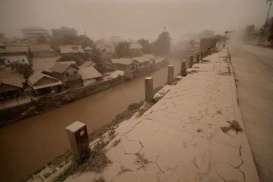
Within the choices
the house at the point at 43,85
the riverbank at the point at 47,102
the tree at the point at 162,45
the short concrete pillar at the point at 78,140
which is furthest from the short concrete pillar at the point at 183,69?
the tree at the point at 162,45

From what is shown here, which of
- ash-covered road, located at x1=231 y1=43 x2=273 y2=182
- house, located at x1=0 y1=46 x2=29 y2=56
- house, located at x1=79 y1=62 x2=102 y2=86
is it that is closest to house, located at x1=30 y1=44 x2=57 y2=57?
house, located at x1=0 y1=46 x2=29 y2=56

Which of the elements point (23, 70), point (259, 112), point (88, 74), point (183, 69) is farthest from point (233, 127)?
point (23, 70)

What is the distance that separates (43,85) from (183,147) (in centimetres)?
1079

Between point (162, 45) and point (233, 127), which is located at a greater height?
point (162, 45)

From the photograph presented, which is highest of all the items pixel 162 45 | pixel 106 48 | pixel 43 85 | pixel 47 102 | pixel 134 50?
pixel 162 45

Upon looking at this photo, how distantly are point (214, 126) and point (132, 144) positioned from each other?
1.74m

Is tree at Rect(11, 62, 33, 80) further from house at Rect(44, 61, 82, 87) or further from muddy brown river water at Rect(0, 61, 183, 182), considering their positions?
muddy brown river water at Rect(0, 61, 183, 182)

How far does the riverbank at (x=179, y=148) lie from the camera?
6.42 ft

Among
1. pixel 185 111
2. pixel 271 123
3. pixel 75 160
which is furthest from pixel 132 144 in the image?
pixel 271 123

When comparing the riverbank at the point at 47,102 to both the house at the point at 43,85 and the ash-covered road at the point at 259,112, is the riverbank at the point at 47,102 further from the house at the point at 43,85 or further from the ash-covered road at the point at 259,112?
the ash-covered road at the point at 259,112

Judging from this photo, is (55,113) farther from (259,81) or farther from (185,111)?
(259,81)

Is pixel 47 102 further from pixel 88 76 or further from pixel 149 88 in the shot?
pixel 149 88

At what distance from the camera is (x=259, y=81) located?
5496mm

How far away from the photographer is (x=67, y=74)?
11508mm
